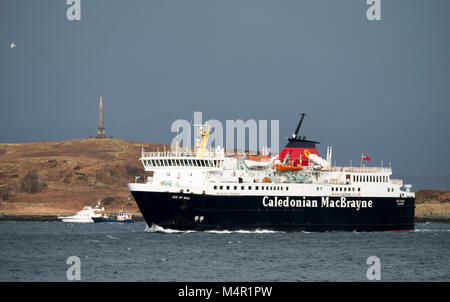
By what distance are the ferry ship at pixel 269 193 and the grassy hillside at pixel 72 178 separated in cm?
4792

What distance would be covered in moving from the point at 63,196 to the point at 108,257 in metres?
84.2

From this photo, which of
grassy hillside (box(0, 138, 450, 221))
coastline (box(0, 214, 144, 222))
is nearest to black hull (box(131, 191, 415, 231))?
coastline (box(0, 214, 144, 222))

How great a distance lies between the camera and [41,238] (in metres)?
59.8

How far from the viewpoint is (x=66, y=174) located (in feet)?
462

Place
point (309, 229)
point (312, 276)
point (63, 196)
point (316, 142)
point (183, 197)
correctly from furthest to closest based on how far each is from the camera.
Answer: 1. point (63, 196)
2. point (316, 142)
3. point (309, 229)
4. point (183, 197)
5. point (312, 276)

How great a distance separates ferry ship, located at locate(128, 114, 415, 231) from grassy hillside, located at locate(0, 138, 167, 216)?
59.4 meters

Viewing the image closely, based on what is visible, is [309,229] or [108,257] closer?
[108,257]

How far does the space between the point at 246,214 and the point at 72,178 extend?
85.1m

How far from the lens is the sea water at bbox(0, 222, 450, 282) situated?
38.1 m

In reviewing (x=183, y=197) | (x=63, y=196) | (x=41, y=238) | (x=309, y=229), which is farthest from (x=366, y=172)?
(x=63, y=196)

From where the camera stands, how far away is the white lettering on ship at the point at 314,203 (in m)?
59.9

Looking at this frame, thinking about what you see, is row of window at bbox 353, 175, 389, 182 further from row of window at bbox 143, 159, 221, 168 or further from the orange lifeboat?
row of window at bbox 143, 159, 221, 168
